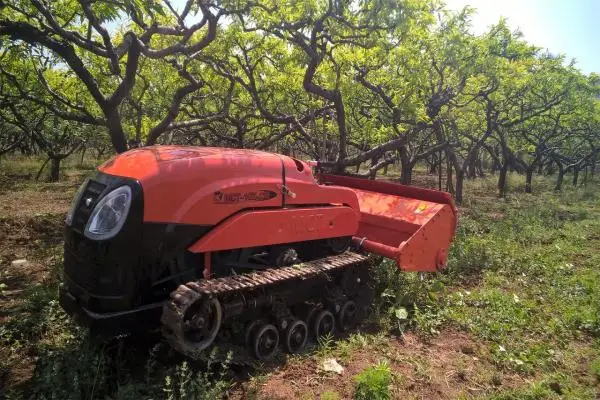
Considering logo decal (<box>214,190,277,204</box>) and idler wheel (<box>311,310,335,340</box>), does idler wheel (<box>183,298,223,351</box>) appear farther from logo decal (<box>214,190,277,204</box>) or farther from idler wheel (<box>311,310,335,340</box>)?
idler wheel (<box>311,310,335,340</box>)

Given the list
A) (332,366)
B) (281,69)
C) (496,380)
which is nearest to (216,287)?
(332,366)

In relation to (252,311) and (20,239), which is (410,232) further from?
(20,239)

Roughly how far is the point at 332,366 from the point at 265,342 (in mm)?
696

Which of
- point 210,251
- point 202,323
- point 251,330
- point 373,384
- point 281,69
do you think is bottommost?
point 373,384

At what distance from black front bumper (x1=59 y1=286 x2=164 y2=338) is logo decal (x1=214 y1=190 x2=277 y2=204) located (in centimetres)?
101

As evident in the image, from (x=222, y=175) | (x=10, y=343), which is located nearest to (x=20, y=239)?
(x=10, y=343)

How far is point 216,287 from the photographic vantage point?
3643 millimetres

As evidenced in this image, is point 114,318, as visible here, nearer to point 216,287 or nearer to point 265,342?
point 216,287

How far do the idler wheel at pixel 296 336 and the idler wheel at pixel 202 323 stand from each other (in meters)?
0.88

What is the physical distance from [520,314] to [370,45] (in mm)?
5012

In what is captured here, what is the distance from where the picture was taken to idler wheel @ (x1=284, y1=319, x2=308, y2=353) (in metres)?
4.41

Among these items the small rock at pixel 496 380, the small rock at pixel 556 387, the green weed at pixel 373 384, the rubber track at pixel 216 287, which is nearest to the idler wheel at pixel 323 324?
the rubber track at pixel 216 287

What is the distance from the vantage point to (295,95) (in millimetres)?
13531

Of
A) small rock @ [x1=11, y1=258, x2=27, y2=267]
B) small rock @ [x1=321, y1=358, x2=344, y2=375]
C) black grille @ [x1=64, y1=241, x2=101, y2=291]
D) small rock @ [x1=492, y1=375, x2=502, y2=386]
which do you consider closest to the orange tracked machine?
black grille @ [x1=64, y1=241, x2=101, y2=291]
